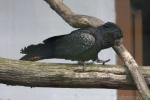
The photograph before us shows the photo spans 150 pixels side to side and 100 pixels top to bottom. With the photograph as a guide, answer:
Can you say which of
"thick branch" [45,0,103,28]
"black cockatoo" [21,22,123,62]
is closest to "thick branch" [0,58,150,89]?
"black cockatoo" [21,22,123,62]

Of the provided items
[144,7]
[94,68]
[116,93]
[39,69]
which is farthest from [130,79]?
[144,7]

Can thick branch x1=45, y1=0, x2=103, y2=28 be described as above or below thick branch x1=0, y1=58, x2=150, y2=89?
above

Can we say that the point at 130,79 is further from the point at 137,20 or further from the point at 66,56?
the point at 137,20

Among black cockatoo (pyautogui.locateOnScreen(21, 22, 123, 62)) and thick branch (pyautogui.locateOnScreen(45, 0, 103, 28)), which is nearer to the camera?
black cockatoo (pyautogui.locateOnScreen(21, 22, 123, 62))

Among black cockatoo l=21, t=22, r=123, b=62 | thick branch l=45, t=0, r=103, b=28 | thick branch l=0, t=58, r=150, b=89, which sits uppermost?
thick branch l=45, t=0, r=103, b=28

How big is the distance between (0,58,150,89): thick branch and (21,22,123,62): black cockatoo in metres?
0.07

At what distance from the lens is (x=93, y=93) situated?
11.4ft

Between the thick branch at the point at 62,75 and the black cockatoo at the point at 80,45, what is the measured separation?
0.07 metres

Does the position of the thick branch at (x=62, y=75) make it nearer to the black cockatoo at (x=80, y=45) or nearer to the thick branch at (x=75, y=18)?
the black cockatoo at (x=80, y=45)

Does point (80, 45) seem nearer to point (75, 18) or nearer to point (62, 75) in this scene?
point (62, 75)

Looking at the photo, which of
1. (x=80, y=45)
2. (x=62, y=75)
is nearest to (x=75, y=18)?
(x=80, y=45)

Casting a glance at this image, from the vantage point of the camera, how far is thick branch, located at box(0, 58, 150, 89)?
2.37 metres

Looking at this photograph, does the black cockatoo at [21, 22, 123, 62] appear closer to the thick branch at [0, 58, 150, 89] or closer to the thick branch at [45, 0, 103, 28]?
the thick branch at [0, 58, 150, 89]

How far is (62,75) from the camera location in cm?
240
